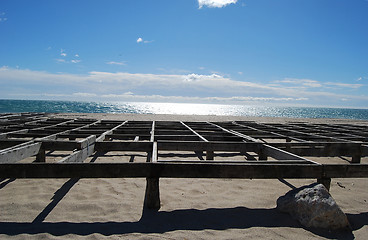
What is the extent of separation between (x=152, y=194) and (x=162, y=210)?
11.8 inches

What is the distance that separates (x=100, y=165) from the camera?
3299mm

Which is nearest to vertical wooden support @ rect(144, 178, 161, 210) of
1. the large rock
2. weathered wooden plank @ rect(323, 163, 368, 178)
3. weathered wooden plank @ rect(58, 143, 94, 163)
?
weathered wooden plank @ rect(58, 143, 94, 163)

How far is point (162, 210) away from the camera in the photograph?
11.5 feet

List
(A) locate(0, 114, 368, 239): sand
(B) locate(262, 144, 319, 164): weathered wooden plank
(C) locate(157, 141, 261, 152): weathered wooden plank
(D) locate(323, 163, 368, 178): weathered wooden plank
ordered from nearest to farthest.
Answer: (A) locate(0, 114, 368, 239): sand < (D) locate(323, 163, 368, 178): weathered wooden plank < (B) locate(262, 144, 319, 164): weathered wooden plank < (C) locate(157, 141, 261, 152): weathered wooden plank

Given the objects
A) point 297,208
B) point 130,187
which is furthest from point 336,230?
point 130,187

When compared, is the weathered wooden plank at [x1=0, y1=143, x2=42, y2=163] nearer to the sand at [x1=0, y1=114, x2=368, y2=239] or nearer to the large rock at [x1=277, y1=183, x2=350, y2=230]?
the sand at [x1=0, y1=114, x2=368, y2=239]

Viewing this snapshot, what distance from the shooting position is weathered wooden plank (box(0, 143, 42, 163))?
378cm

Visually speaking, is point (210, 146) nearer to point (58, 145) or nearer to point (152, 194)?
point (152, 194)

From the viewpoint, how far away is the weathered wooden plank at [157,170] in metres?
3.19

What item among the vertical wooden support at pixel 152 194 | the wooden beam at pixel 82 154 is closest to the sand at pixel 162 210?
the vertical wooden support at pixel 152 194

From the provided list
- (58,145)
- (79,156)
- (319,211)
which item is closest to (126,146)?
(79,156)

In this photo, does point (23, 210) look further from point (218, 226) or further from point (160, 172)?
point (218, 226)

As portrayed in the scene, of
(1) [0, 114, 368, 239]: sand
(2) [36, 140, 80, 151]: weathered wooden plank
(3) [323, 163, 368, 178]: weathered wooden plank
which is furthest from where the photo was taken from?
(2) [36, 140, 80, 151]: weathered wooden plank

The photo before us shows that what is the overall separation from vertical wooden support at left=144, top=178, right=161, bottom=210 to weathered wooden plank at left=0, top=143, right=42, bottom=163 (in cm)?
243
